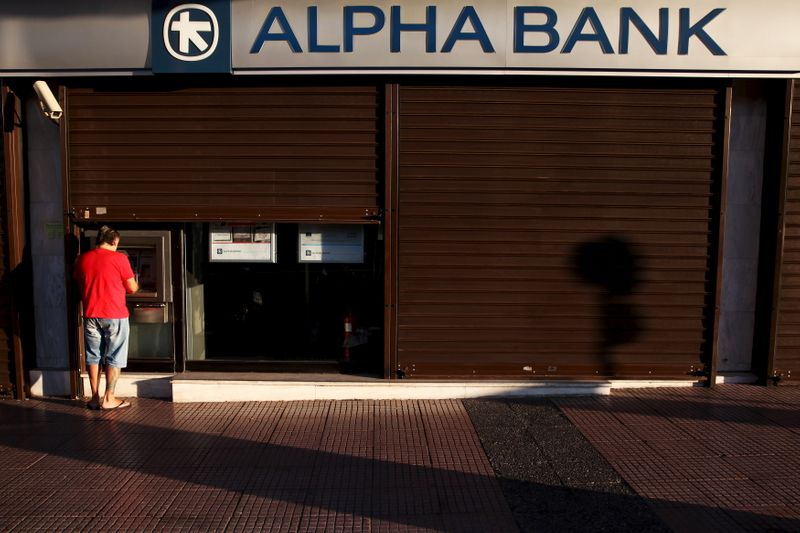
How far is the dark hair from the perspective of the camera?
19.0ft

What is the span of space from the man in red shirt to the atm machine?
32 cm

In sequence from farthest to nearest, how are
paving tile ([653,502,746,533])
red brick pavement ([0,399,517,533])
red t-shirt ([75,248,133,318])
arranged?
red t-shirt ([75,248,133,318])
red brick pavement ([0,399,517,533])
paving tile ([653,502,746,533])

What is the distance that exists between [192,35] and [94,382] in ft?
11.0

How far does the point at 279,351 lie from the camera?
6.58m

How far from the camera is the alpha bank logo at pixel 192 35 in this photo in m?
5.82

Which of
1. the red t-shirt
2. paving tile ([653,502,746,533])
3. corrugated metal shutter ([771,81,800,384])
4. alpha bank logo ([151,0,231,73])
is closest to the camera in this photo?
paving tile ([653,502,746,533])

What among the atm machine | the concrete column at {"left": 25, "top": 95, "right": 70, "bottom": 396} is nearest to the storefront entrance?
the atm machine

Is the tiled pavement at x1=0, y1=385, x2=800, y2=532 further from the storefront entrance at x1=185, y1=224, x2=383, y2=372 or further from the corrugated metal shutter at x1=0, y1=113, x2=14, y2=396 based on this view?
the storefront entrance at x1=185, y1=224, x2=383, y2=372

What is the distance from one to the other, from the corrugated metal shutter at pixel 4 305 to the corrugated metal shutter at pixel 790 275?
300 inches

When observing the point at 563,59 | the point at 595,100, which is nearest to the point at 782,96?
the point at 595,100

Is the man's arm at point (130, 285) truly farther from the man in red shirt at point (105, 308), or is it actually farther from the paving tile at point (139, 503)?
the paving tile at point (139, 503)

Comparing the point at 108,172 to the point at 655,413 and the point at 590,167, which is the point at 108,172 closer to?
the point at 590,167

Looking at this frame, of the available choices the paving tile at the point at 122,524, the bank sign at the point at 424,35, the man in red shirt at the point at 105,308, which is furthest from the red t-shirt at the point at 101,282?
the paving tile at the point at 122,524

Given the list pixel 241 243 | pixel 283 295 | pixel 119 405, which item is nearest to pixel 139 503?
pixel 119 405
